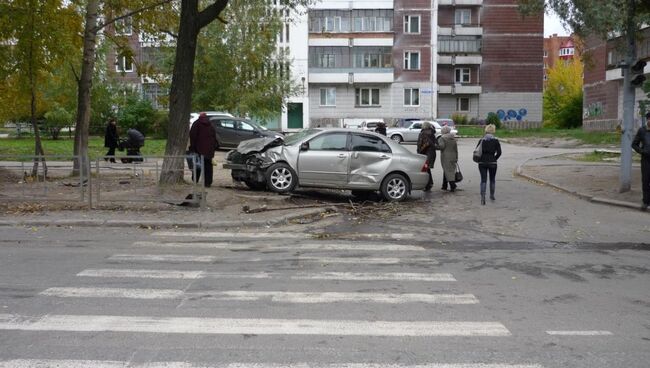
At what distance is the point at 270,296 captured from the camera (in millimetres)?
6781

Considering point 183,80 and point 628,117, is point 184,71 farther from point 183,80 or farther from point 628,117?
point 628,117

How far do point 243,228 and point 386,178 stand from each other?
398 centimetres

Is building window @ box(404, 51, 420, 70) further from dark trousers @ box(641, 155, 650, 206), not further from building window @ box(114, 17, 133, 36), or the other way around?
dark trousers @ box(641, 155, 650, 206)

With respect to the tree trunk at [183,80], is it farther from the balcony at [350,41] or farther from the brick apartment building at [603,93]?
the balcony at [350,41]

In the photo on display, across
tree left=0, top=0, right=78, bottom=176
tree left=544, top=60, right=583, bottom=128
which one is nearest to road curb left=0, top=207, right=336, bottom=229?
tree left=0, top=0, right=78, bottom=176

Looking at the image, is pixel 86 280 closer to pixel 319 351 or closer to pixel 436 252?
pixel 319 351

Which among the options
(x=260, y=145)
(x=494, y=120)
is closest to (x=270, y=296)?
(x=260, y=145)

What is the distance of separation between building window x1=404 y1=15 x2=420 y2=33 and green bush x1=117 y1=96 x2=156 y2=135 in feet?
72.2

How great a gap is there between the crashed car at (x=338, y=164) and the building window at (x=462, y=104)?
47.4 meters

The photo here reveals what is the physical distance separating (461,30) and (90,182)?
5140 centimetres

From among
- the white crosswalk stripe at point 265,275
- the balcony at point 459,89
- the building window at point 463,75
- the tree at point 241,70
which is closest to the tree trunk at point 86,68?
the white crosswalk stripe at point 265,275

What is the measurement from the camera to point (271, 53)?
135ft

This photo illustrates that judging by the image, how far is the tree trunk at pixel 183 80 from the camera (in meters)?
14.0

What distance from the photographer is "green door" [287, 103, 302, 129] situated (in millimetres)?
54812
